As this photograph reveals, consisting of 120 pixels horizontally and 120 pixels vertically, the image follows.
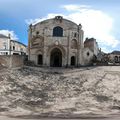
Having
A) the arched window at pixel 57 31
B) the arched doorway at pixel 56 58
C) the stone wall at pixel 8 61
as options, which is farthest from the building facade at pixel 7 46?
the stone wall at pixel 8 61

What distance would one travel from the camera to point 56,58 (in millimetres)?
83188

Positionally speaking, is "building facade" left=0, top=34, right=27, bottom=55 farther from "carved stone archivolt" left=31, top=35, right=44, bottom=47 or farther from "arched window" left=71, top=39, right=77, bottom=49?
"arched window" left=71, top=39, right=77, bottom=49

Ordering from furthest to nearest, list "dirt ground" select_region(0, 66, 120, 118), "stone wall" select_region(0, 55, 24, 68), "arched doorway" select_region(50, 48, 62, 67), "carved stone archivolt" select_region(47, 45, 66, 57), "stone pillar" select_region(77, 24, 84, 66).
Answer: "arched doorway" select_region(50, 48, 62, 67) → "stone pillar" select_region(77, 24, 84, 66) → "carved stone archivolt" select_region(47, 45, 66, 57) → "stone wall" select_region(0, 55, 24, 68) → "dirt ground" select_region(0, 66, 120, 118)

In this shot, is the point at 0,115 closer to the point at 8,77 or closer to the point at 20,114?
the point at 20,114

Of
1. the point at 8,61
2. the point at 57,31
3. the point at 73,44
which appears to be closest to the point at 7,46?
the point at 57,31

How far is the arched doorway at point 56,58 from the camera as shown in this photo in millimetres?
82000

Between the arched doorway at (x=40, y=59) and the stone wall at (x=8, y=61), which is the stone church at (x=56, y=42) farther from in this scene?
the stone wall at (x=8, y=61)

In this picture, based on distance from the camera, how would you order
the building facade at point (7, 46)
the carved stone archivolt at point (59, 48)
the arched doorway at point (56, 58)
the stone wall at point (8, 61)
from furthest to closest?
the building facade at point (7, 46), the arched doorway at point (56, 58), the carved stone archivolt at point (59, 48), the stone wall at point (8, 61)

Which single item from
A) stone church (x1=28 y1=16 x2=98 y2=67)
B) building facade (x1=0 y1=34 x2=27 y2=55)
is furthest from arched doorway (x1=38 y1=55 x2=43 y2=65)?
building facade (x1=0 y1=34 x2=27 y2=55)

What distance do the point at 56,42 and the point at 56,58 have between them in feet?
15.5

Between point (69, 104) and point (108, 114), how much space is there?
7.33 metres

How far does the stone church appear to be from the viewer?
3167 inches

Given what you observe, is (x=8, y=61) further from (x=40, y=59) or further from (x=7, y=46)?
(x=7, y=46)

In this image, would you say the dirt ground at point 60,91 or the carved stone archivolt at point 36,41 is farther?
the carved stone archivolt at point 36,41
